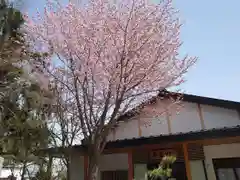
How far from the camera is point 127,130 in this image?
9.67 meters

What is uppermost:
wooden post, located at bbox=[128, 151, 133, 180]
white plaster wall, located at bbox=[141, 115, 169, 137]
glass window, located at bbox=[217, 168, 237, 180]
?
white plaster wall, located at bbox=[141, 115, 169, 137]

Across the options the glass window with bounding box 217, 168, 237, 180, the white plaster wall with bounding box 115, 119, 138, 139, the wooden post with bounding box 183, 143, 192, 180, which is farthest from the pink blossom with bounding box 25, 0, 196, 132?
the white plaster wall with bounding box 115, 119, 138, 139

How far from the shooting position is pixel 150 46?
217 inches

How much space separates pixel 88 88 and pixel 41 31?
6.42 feet

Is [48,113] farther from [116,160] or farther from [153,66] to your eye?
[153,66]

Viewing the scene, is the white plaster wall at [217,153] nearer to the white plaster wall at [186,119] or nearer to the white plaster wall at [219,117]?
the white plaster wall at [219,117]

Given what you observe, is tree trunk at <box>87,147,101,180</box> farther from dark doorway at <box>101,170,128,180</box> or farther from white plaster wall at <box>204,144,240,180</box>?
dark doorway at <box>101,170,128,180</box>

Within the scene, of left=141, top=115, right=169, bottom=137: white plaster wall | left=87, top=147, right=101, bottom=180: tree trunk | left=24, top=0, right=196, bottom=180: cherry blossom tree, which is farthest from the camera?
left=141, top=115, right=169, bottom=137: white plaster wall

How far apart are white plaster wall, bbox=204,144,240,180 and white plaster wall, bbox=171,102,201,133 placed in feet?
3.74

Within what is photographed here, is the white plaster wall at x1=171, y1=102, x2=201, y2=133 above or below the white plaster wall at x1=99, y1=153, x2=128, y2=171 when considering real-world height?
above

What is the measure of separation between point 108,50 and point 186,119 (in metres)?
4.82


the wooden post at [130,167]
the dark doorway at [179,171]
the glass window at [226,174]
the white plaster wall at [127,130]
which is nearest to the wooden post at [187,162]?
the dark doorway at [179,171]

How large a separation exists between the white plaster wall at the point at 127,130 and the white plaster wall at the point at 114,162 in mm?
831

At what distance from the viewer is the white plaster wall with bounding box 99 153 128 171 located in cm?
895
